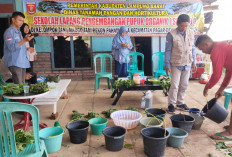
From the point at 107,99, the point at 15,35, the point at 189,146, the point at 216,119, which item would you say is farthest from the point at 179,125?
the point at 15,35

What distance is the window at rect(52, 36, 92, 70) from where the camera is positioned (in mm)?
6863

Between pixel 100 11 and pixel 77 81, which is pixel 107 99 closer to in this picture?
pixel 77 81

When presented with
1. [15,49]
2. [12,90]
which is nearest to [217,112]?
[12,90]

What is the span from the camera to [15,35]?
3.38 meters

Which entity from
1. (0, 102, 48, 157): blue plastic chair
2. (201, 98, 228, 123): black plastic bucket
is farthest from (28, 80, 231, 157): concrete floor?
(0, 102, 48, 157): blue plastic chair

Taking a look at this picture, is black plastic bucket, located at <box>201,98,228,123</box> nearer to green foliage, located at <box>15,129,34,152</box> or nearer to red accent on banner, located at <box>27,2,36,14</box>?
green foliage, located at <box>15,129,34,152</box>

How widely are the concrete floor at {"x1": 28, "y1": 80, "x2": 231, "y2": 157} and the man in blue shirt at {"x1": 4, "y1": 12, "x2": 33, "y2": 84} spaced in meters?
1.04

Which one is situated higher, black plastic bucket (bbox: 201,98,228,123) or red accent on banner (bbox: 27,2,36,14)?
red accent on banner (bbox: 27,2,36,14)

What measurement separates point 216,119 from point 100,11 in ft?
16.7

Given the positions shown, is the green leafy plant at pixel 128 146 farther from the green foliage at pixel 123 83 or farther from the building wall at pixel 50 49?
the building wall at pixel 50 49

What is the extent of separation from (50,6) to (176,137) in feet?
19.0

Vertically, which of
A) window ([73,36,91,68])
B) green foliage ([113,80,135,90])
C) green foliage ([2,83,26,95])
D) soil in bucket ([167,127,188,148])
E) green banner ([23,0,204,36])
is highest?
green banner ([23,0,204,36])

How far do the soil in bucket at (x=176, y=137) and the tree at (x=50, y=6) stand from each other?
5.49 m

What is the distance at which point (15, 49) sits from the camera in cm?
328
